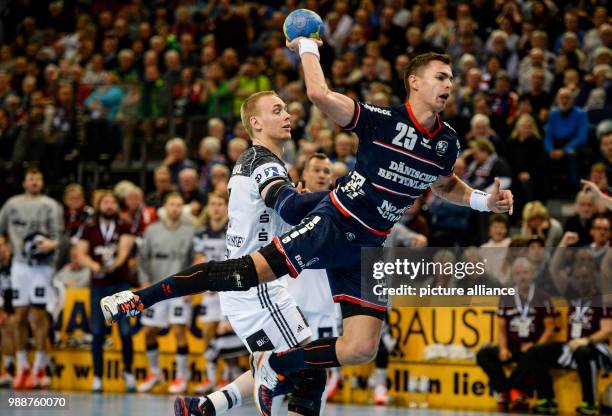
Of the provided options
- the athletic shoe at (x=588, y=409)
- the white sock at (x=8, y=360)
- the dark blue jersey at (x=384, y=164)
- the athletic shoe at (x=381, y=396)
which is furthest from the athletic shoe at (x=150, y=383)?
the dark blue jersey at (x=384, y=164)

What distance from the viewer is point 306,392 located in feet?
27.3

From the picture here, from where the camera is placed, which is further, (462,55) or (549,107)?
(462,55)

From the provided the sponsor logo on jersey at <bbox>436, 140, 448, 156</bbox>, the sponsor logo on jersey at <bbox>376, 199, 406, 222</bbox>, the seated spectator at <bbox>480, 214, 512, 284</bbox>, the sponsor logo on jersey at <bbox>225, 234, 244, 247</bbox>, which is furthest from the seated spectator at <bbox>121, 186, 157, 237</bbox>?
the sponsor logo on jersey at <bbox>436, 140, 448, 156</bbox>

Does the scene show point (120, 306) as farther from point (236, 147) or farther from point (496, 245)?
point (236, 147)

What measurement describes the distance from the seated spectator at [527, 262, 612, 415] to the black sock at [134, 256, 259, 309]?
5658 mm

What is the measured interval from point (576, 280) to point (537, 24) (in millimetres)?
6352

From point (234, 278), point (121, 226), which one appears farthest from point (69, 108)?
point (234, 278)

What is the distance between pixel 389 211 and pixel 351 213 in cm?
28

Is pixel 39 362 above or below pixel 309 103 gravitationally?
below

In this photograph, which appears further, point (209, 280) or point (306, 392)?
point (306, 392)

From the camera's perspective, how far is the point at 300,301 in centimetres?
1048

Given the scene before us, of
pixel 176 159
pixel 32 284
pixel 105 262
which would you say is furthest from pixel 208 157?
pixel 32 284

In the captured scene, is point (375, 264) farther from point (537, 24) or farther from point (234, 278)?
point (537, 24)

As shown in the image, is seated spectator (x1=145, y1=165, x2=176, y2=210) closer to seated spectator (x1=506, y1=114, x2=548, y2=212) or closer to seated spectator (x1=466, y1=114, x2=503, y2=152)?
seated spectator (x1=466, y1=114, x2=503, y2=152)
